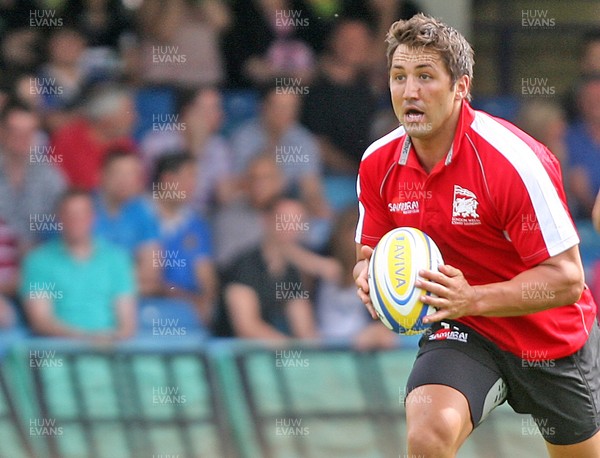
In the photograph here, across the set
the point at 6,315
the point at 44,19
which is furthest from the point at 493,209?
the point at 44,19

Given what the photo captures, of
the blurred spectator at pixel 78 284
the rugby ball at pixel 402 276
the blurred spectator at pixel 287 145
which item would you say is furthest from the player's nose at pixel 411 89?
the blurred spectator at pixel 78 284

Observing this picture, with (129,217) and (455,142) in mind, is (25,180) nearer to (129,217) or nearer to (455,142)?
(129,217)

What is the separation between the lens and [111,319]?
6.58m

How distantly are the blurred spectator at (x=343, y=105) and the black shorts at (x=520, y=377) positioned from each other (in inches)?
107

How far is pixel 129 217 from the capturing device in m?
6.71

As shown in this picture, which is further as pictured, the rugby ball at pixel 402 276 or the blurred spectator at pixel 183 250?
the blurred spectator at pixel 183 250

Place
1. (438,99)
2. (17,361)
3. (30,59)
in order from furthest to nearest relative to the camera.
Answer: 1. (30,59)
2. (17,361)
3. (438,99)

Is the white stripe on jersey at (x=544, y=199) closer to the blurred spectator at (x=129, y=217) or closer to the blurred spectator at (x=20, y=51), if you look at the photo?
the blurred spectator at (x=129, y=217)

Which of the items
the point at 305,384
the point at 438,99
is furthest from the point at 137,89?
the point at 438,99

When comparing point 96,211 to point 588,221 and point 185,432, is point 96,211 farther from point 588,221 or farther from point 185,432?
point 588,221

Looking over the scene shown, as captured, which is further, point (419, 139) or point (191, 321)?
point (191, 321)

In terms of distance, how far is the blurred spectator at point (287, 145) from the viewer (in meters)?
6.81

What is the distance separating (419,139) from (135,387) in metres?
3.02

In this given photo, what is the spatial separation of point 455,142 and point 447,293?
2.05ft
